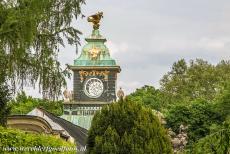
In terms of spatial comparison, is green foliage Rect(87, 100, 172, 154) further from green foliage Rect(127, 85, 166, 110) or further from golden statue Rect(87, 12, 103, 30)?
green foliage Rect(127, 85, 166, 110)

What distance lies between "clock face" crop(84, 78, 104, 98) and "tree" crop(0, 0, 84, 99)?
42471 mm

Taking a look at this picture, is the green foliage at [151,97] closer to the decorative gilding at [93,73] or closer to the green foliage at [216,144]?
the decorative gilding at [93,73]

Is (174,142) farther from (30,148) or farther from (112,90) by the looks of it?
(30,148)

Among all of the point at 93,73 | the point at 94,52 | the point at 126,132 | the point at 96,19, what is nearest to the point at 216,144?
the point at 126,132

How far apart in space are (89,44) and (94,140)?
40.5 meters

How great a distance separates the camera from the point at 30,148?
2002 centimetres

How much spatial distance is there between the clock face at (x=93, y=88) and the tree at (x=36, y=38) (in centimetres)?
4247

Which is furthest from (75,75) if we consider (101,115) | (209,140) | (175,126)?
(209,140)

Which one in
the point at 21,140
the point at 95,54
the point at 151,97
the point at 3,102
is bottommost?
the point at 21,140

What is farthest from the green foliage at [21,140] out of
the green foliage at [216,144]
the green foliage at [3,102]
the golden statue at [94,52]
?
the golden statue at [94,52]

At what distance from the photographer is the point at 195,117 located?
5456 centimetres

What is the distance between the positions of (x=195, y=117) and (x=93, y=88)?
13905 mm

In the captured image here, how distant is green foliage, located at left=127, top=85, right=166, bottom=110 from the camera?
3097 inches

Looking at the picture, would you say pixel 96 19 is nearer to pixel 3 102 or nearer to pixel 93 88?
pixel 93 88
